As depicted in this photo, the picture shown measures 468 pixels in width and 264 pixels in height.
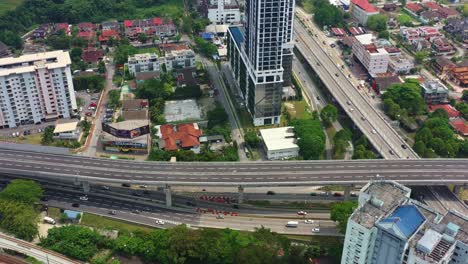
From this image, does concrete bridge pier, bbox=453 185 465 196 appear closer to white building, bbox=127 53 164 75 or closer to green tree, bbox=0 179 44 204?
green tree, bbox=0 179 44 204

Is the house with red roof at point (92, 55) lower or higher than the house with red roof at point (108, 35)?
lower

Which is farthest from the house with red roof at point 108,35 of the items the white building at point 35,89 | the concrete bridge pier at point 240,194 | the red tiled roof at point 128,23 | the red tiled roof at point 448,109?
the red tiled roof at point 448,109

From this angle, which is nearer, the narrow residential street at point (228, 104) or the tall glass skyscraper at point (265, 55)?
the tall glass skyscraper at point (265, 55)

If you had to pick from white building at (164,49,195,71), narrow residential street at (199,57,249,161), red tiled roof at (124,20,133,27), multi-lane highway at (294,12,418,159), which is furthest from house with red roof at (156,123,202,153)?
red tiled roof at (124,20,133,27)

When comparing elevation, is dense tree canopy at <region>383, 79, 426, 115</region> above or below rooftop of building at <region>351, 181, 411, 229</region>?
below

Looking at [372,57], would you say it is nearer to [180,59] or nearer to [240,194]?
[180,59]

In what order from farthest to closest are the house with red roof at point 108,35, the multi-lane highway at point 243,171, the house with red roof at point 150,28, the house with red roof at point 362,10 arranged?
the house with red roof at point 362,10 → the house with red roof at point 150,28 → the house with red roof at point 108,35 → the multi-lane highway at point 243,171

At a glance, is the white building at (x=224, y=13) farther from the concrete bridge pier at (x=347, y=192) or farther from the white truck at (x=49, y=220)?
the white truck at (x=49, y=220)
